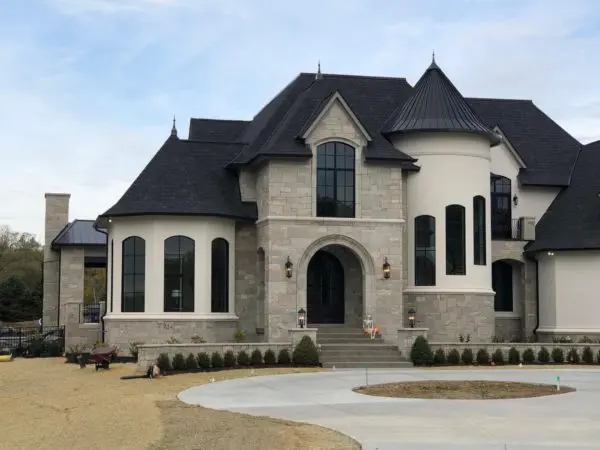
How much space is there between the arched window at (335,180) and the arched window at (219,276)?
157 inches

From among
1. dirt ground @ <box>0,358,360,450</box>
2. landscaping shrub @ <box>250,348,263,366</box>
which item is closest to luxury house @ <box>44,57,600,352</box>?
landscaping shrub @ <box>250,348,263,366</box>

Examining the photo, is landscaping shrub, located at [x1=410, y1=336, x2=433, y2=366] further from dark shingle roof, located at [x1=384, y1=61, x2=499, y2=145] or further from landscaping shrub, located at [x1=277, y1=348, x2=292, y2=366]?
dark shingle roof, located at [x1=384, y1=61, x2=499, y2=145]

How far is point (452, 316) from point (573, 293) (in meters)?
5.42

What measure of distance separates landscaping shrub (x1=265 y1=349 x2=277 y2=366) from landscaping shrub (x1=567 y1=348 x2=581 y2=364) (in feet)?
33.3

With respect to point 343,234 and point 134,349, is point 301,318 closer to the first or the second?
point 343,234

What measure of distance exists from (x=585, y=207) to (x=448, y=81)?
7.73 metres

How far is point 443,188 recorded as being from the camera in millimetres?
34594

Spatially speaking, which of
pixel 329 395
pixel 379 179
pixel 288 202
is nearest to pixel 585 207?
pixel 379 179

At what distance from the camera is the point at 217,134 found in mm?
40875

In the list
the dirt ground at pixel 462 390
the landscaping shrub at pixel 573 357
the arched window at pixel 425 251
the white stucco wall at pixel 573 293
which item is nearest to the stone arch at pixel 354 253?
the arched window at pixel 425 251

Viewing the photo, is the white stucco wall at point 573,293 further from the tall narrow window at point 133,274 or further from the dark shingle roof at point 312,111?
the tall narrow window at point 133,274

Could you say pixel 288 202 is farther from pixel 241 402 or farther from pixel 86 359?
pixel 241 402

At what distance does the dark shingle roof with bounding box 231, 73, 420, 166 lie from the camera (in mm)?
33375

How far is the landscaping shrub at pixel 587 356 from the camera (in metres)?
31.2
